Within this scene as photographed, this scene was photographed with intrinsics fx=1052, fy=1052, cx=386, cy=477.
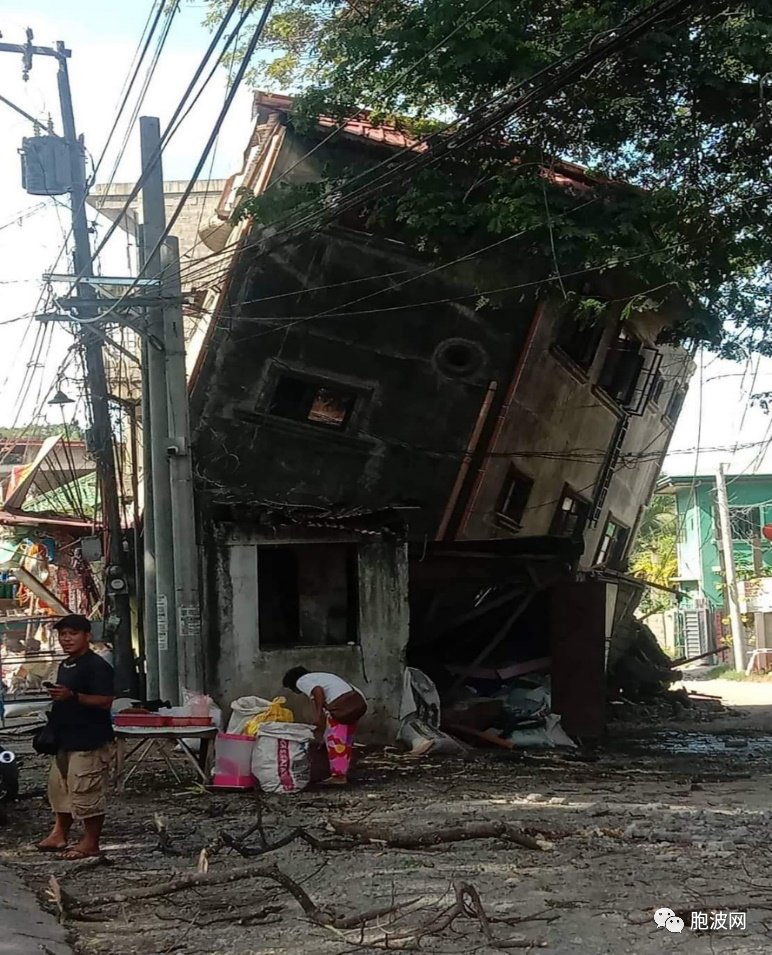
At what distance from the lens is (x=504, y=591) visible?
16.2m

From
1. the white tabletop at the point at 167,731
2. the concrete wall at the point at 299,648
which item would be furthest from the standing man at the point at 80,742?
the concrete wall at the point at 299,648

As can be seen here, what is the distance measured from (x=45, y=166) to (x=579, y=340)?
8821mm

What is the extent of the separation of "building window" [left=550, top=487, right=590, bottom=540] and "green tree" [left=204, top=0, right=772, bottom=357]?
7867 mm

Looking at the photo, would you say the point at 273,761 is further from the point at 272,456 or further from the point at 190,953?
the point at 272,456

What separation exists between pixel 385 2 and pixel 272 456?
7055 mm

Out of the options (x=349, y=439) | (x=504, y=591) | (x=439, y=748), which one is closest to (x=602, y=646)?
(x=504, y=591)

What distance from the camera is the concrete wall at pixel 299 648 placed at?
13281 mm

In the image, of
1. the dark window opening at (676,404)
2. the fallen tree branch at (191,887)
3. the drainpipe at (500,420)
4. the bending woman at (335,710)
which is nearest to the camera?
the fallen tree branch at (191,887)

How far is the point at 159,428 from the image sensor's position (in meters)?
12.7

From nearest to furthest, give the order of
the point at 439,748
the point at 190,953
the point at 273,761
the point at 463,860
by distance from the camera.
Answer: the point at 190,953 < the point at 463,860 < the point at 273,761 < the point at 439,748

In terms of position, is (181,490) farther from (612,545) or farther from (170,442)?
(612,545)

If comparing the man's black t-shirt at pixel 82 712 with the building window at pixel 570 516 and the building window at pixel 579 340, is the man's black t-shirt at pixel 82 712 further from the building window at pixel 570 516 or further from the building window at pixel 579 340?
the building window at pixel 570 516

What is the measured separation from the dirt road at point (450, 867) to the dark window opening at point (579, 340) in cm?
780

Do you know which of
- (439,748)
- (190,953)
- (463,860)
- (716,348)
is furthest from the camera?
(439,748)
